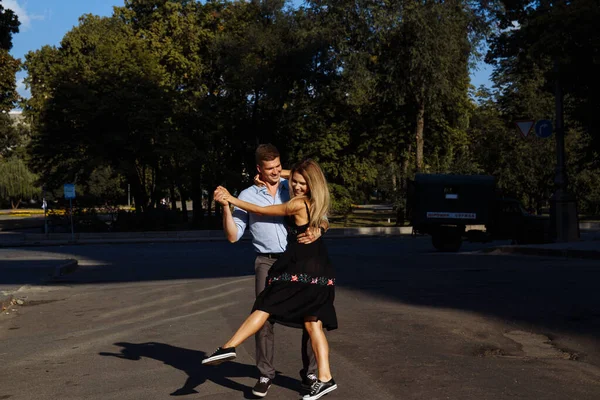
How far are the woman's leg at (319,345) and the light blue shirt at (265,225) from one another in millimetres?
627

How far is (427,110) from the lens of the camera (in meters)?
48.3

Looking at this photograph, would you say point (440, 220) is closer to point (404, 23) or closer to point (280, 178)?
point (404, 23)

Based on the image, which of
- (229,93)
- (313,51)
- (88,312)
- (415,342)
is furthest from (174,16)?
(415,342)

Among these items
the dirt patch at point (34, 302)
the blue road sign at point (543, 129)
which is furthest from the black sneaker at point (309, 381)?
the blue road sign at point (543, 129)

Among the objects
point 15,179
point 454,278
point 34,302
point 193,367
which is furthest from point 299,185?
point 15,179

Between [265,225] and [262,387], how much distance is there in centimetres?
120

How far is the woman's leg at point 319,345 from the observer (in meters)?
6.09

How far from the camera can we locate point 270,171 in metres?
6.40

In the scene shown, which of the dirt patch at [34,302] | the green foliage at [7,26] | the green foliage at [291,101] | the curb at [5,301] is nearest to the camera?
the curb at [5,301]

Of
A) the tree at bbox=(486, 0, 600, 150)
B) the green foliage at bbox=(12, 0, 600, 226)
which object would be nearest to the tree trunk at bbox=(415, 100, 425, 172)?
the green foliage at bbox=(12, 0, 600, 226)

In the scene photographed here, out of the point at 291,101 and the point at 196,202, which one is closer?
the point at 291,101

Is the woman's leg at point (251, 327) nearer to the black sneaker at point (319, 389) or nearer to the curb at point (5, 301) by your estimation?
the black sneaker at point (319, 389)

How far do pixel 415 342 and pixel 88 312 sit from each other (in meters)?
6.02

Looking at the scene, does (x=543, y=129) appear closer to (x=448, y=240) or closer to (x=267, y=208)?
(x=448, y=240)
